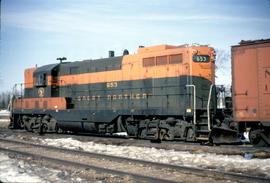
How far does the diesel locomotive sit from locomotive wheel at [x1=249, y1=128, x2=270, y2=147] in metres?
0.62

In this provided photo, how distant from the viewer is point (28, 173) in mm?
8938

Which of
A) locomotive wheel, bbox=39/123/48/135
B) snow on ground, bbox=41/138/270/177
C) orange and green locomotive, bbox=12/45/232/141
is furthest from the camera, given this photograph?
locomotive wheel, bbox=39/123/48/135

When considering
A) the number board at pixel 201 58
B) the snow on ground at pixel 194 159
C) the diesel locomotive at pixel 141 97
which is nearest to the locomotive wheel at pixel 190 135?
the diesel locomotive at pixel 141 97

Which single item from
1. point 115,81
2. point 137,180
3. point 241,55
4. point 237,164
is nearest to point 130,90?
point 115,81

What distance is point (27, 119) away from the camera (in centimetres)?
2252

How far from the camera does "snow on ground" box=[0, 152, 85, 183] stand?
816cm

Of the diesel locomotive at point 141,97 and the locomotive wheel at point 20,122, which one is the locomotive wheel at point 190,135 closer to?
the diesel locomotive at point 141,97

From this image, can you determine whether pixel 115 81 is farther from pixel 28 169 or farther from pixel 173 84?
pixel 28 169

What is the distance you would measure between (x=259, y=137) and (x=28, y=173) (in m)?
8.08

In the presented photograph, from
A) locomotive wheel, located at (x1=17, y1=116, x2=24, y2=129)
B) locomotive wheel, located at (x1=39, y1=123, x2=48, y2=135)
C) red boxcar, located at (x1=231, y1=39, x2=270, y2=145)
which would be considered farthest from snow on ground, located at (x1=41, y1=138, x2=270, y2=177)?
locomotive wheel, located at (x1=17, y1=116, x2=24, y2=129)

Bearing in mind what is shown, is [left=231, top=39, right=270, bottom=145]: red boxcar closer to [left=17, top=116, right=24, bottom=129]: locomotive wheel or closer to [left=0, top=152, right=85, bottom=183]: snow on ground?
[left=0, top=152, right=85, bottom=183]: snow on ground

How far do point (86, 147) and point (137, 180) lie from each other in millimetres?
6634

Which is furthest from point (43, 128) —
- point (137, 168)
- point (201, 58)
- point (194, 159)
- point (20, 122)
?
point (137, 168)

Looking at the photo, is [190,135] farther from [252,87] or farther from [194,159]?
[194,159]
